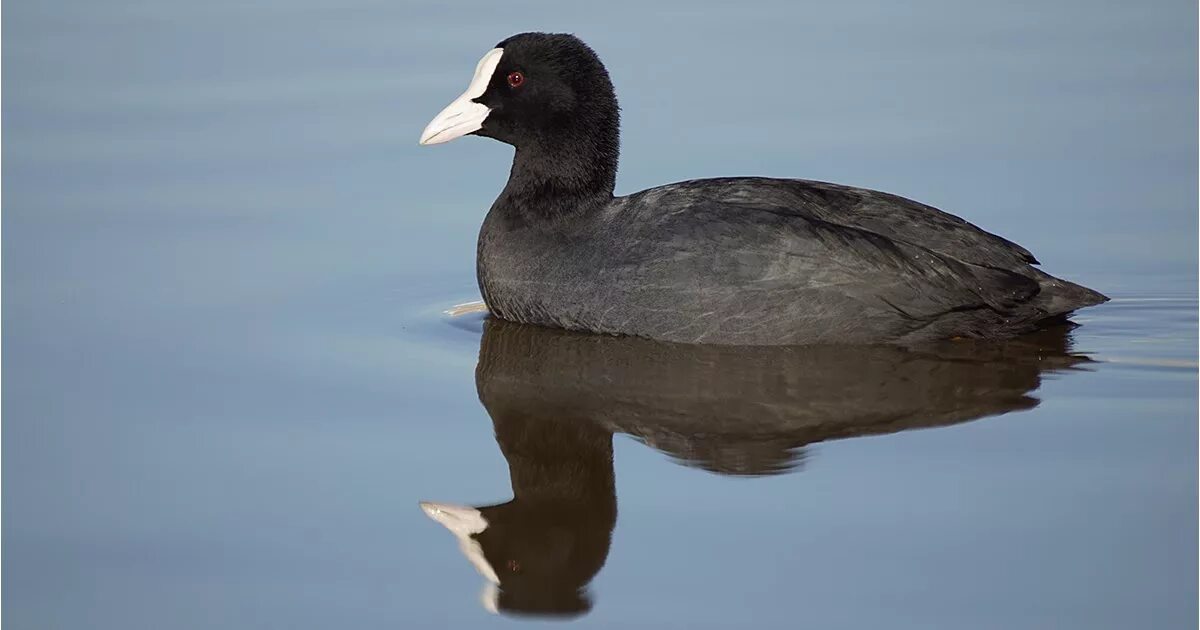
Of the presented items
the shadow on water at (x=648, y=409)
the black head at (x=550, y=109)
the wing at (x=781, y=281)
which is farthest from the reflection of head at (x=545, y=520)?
the black head at (x=550, y=109)

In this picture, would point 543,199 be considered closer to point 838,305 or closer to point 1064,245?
point 838,305

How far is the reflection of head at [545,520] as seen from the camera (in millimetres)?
4508

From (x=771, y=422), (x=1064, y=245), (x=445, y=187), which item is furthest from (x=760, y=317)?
(x=445, y=187)

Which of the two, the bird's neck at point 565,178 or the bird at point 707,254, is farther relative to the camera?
the bird's neck at point 565,178

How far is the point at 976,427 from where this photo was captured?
5.57 meters

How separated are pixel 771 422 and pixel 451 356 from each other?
139cm

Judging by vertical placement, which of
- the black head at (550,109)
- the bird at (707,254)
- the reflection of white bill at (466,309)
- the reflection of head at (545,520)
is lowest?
the reflection of head at (545,520)

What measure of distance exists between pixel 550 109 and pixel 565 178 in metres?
0.27

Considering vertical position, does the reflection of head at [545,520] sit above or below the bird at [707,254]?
below

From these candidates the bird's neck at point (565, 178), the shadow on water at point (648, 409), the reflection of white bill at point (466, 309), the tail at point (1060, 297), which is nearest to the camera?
the shadow on water at point (648, 409)

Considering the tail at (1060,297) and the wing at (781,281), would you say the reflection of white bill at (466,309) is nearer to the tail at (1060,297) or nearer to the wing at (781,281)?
the wing at (781,281)

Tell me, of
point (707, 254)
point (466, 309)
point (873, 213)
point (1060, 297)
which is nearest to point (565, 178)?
point (466, 309)

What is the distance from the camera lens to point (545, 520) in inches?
193

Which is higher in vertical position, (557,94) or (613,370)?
(557,94)
